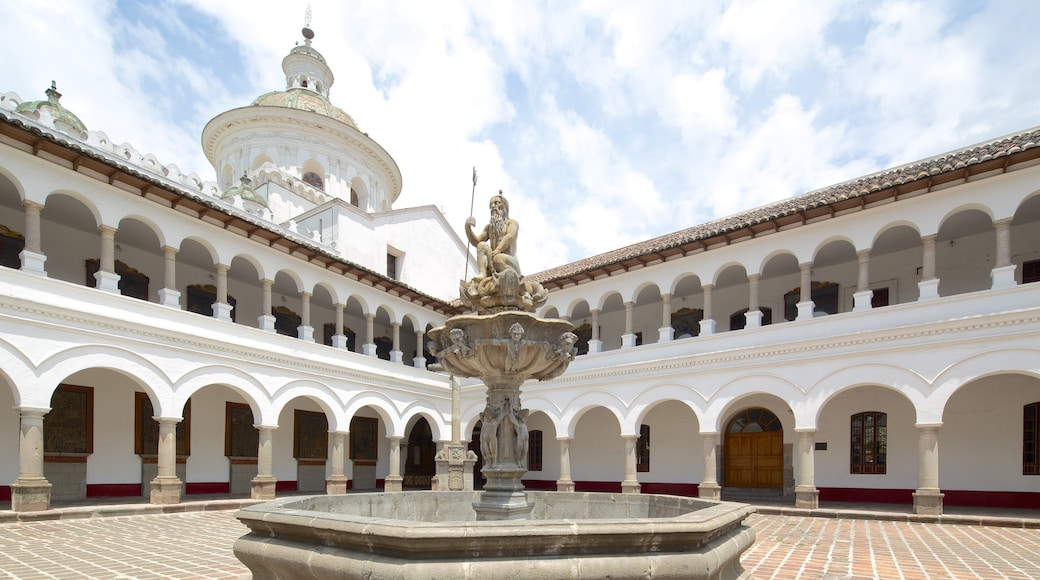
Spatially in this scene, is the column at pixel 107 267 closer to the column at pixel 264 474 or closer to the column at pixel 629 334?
the column at pixel 264 474

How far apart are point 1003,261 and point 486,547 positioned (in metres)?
13.3

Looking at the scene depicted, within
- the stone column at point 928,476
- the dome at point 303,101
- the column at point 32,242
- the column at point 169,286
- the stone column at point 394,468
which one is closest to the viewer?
the column at point 32,242

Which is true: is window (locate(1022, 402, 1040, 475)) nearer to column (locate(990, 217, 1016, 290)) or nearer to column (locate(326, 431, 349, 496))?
column (locate(990, 217, 1016, 290))

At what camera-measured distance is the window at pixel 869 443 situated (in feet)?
51.8

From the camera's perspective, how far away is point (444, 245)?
26109mm

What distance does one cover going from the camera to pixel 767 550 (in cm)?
848

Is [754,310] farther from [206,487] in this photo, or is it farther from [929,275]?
[206,487]

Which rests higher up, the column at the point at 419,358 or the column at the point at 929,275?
the column at the point at 929,275

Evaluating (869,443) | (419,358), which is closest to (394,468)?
(419,358)

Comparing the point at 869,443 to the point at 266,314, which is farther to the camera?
the point at 266,314

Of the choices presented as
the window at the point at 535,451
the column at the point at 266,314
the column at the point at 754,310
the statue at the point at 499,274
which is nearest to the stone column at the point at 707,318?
the column at the point at 754,310

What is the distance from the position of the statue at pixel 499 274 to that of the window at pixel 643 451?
14.4 m

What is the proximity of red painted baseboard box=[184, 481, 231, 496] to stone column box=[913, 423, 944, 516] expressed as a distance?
58.2 feet

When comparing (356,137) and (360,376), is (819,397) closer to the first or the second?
(360,376)
